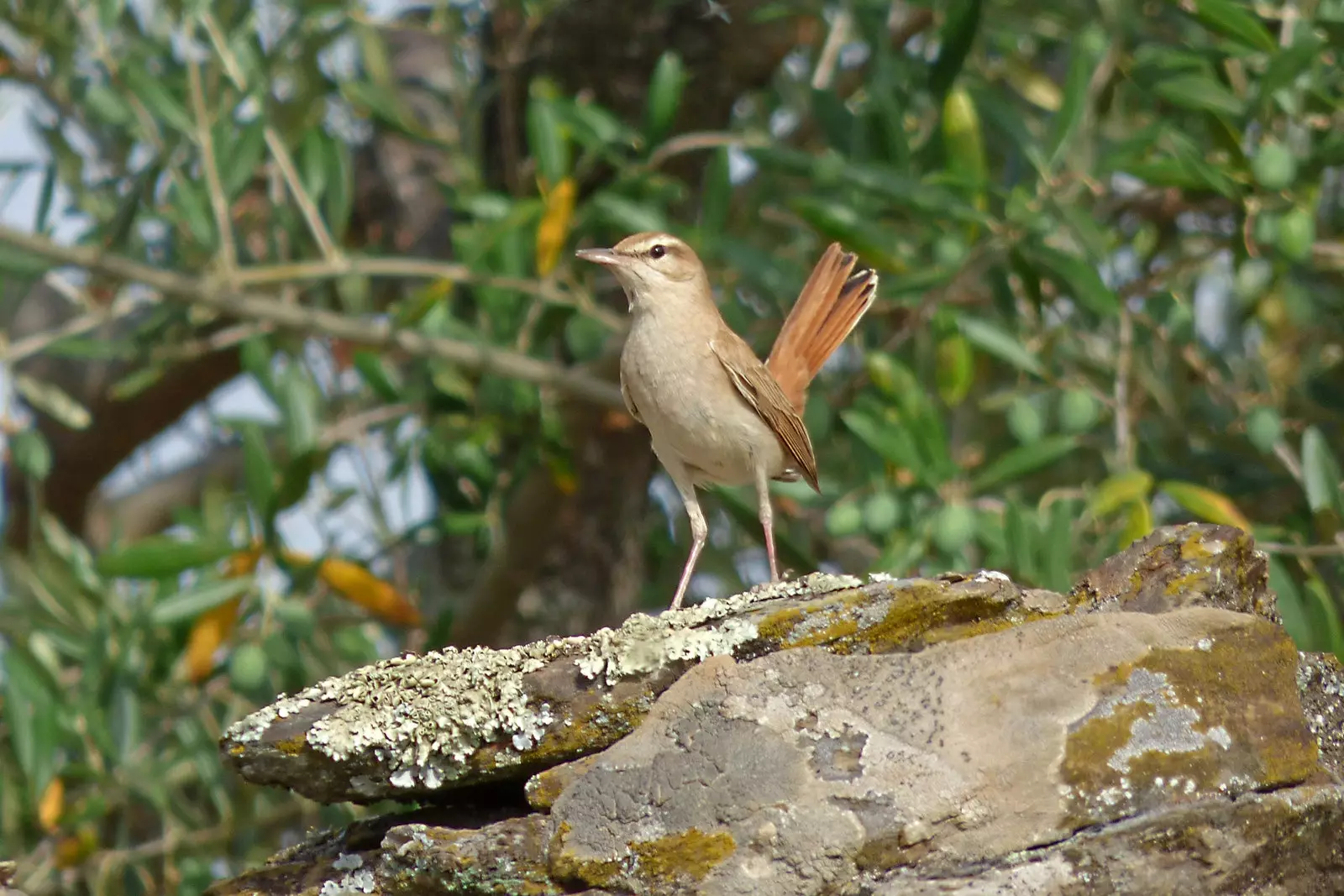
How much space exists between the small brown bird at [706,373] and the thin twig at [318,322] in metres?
0.83

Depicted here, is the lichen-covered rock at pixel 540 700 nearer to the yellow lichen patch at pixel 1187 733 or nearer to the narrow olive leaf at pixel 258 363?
the yellow lichen patch at pixel 1187 733

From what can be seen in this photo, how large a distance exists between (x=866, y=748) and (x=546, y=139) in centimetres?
391

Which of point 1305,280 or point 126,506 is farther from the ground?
point 1305,280

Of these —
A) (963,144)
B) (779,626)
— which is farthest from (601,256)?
(779,626)

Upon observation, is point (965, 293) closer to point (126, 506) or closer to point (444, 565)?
point (444, 565)

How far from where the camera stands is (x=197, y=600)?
5441 mm

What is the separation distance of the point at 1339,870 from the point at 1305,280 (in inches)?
166

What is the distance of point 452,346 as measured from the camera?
6.03 m

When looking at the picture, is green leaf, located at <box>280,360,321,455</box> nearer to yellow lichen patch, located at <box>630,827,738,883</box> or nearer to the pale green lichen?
the pale green lichen

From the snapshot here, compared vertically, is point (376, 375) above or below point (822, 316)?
below

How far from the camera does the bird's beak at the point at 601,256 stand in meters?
5.11

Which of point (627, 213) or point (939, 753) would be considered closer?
point (939, 753)

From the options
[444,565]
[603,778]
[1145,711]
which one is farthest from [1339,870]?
[444,565]

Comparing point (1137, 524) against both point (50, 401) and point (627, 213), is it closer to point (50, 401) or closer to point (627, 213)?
point (627, 213)
